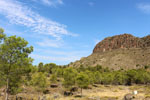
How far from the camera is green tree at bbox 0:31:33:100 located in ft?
68.0

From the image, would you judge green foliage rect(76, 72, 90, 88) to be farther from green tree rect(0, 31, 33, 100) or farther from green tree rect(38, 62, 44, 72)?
green tree rect(38, 62, 44, 72)

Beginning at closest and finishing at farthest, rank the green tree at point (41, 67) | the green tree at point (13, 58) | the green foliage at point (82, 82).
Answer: the green tree at point (13, 58), the green foliage at point (82, 82), the green tree at point (41, 67)

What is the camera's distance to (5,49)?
20609 millimetres

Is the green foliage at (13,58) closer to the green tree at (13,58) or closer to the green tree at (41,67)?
the green tree at (13,58)

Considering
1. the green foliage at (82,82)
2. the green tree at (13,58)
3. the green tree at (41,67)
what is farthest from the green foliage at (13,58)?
the green tree at (41,67)

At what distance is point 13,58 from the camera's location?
21.1 meters

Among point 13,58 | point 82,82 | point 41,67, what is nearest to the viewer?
point 13,58

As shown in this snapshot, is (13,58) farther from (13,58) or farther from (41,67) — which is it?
(41,67)

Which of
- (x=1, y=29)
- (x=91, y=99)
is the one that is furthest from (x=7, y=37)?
(x=91, y=99)

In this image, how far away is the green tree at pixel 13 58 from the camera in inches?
816

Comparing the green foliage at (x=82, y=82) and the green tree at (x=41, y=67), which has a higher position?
the green tree at (x=41, y=67)

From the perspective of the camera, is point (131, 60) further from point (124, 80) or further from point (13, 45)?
point (13, 45)

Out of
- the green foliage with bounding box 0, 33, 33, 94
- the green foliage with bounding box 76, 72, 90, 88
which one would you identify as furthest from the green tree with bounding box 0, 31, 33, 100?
the green foliage with bounding box 76, 72, 90, 88

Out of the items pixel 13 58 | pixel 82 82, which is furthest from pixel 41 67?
pixel 13 58
